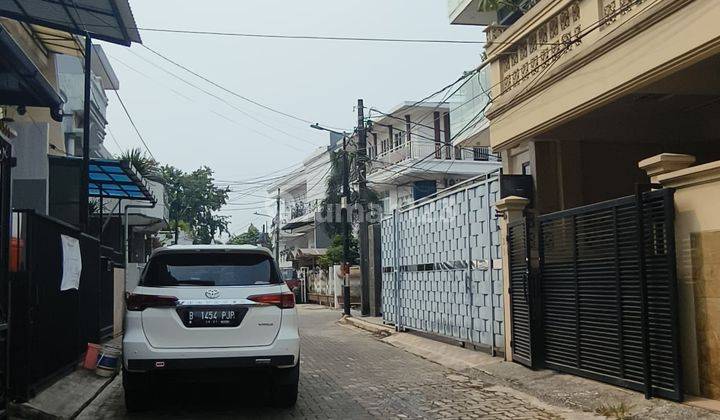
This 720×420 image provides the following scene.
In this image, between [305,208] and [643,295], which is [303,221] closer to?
[305,208]

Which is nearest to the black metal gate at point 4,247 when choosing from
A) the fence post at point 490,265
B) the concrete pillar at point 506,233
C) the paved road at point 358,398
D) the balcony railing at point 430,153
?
the paved road at point 358,398

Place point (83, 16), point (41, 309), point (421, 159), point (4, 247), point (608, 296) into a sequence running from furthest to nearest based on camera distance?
point (421, 159), point (83, 16), point (608, 296), point (41, 309), point (4, 247)

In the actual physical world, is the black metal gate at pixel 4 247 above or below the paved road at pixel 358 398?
above

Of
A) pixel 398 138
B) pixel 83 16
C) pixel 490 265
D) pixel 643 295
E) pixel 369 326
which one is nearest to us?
pixel 643 295

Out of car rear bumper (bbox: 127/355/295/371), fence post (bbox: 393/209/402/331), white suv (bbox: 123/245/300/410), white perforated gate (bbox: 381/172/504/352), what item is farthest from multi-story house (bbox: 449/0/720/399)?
fence post (bbox: 393/209/402/331)

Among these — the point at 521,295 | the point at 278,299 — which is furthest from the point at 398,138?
the point at 278,299

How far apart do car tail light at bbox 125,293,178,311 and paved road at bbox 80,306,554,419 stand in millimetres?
1231

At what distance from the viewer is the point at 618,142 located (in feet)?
35.6

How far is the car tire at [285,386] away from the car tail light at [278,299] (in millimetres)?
654

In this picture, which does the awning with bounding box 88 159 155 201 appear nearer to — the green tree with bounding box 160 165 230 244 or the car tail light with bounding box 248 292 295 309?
the car tail light with bounding box 248 292 295 309

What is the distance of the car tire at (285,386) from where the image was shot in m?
7.05

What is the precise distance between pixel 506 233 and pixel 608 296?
2.69 metres

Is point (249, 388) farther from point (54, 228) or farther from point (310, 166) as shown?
point (310, 166)

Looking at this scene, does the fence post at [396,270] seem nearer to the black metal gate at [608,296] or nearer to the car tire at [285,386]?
the black metal gate at [608,296]
